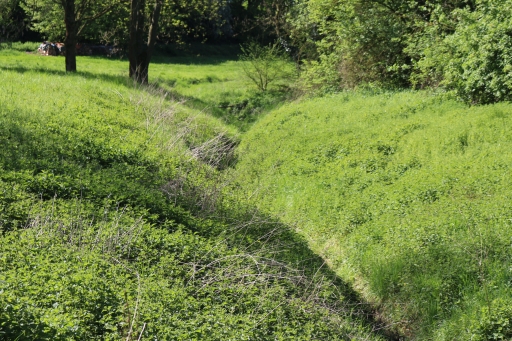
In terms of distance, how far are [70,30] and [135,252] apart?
17080 millimetres

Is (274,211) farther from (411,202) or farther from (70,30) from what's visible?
(70,30)

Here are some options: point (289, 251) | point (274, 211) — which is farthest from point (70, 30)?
point (289, 251)

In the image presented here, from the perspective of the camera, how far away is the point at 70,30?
2145 cm

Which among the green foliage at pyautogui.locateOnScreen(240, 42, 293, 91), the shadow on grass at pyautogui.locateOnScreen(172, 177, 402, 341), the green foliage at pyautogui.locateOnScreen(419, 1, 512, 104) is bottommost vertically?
the shadow on grass at pyautogui.locateOnScreen(172, 177, 402, 341)

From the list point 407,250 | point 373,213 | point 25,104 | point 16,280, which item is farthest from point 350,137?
point 16,280

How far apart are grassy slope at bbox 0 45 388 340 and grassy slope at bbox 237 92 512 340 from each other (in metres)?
0.86

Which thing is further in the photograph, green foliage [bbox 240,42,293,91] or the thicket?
green foliage [bbox 240,42,293,91]

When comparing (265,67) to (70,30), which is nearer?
(70,30)

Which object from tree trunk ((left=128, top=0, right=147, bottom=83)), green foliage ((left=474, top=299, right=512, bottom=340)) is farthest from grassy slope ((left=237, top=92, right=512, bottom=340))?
tree trunk ((left=128, top=0, right=147, bottom=83))

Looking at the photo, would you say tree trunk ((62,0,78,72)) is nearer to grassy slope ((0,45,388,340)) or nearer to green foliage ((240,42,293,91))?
green foliage ((240,42,293,91))

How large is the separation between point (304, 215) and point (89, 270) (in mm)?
5787

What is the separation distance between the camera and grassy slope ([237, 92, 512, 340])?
7.43 m

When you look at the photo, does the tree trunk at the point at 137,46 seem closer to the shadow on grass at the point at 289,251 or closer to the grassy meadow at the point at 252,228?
the grassy meadow at the point at 252,228

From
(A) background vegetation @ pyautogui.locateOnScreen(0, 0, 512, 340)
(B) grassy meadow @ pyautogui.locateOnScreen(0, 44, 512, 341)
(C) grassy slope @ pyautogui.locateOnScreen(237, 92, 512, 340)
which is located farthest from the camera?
(C) grassy slope @ pyautogui.locateOnScreen(237, 92, 512, 340)
